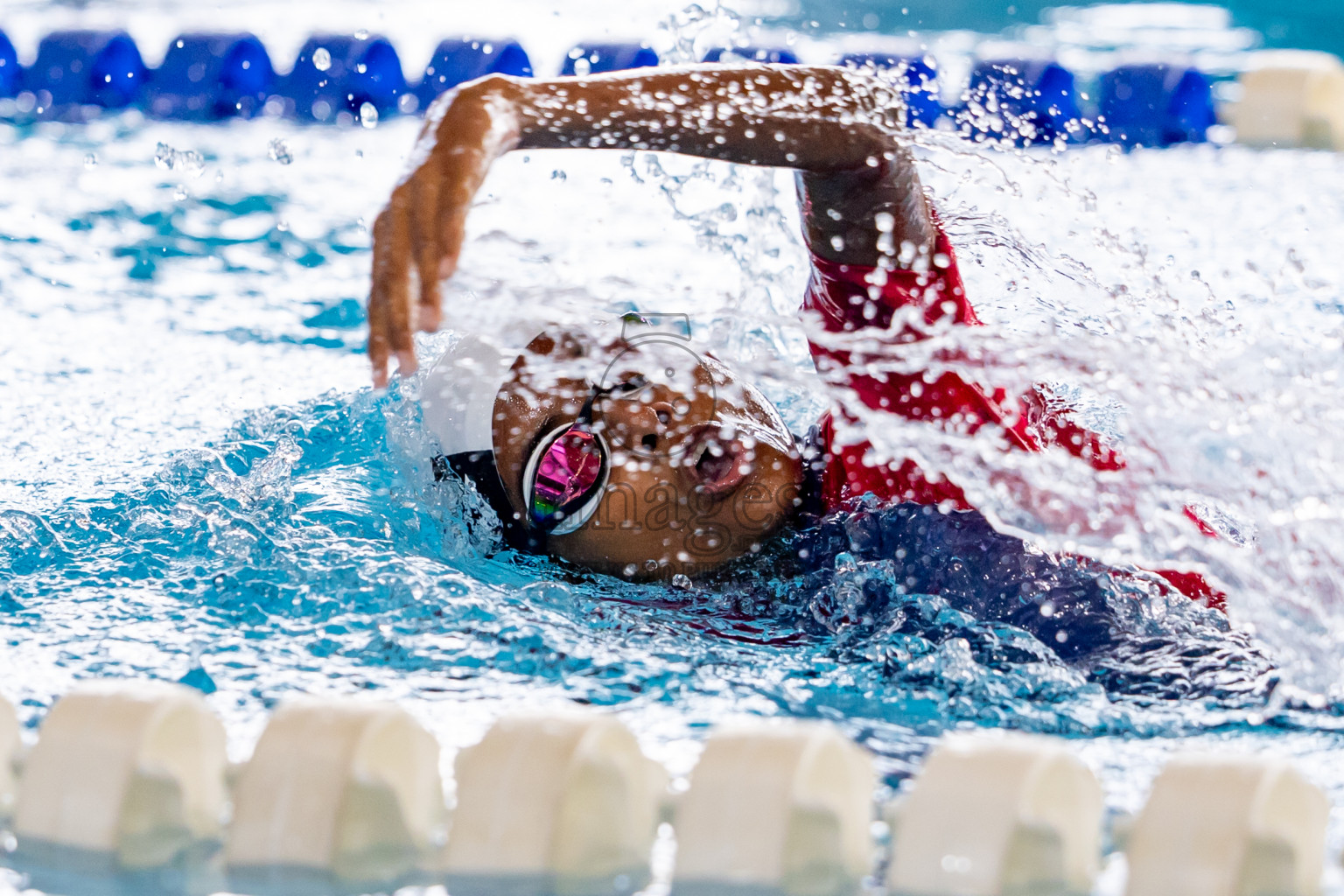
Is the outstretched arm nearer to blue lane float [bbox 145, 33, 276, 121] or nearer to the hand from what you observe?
the hand

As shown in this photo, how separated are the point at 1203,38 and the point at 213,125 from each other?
3.77 metres

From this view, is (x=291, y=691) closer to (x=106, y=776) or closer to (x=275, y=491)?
(x=106, y=776)

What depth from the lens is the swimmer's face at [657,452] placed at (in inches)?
55.6

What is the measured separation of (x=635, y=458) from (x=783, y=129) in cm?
37

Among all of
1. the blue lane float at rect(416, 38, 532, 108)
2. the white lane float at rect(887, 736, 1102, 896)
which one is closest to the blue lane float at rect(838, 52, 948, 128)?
the blue lane float at rect(416, 38, 532, 108)

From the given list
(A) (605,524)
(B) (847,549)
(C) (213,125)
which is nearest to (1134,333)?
(B) (847,549)

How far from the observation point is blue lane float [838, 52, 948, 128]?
3.68m

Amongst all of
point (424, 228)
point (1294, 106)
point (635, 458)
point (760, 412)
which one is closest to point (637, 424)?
point (635, 458)

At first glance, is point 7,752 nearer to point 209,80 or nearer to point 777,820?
point 777,820

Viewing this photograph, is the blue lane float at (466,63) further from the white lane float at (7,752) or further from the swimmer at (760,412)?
the white lane float at (7,752)

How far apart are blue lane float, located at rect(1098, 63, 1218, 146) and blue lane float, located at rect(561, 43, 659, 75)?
4.15 feet

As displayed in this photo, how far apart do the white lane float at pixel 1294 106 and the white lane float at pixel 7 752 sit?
338 centimetres

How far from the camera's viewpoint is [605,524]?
144cm

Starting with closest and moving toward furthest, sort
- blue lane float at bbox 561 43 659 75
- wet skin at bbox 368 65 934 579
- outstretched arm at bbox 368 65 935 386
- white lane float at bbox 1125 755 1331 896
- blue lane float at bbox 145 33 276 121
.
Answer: white lane float at bbox 1125 755 1331 896
outstretched arm at bbox 368 65 935 386
wet skin at bbox 368 65 934 579
blue lane float at bbox 561 43 659 75
blue lane float at bbox 145 33 276 121
